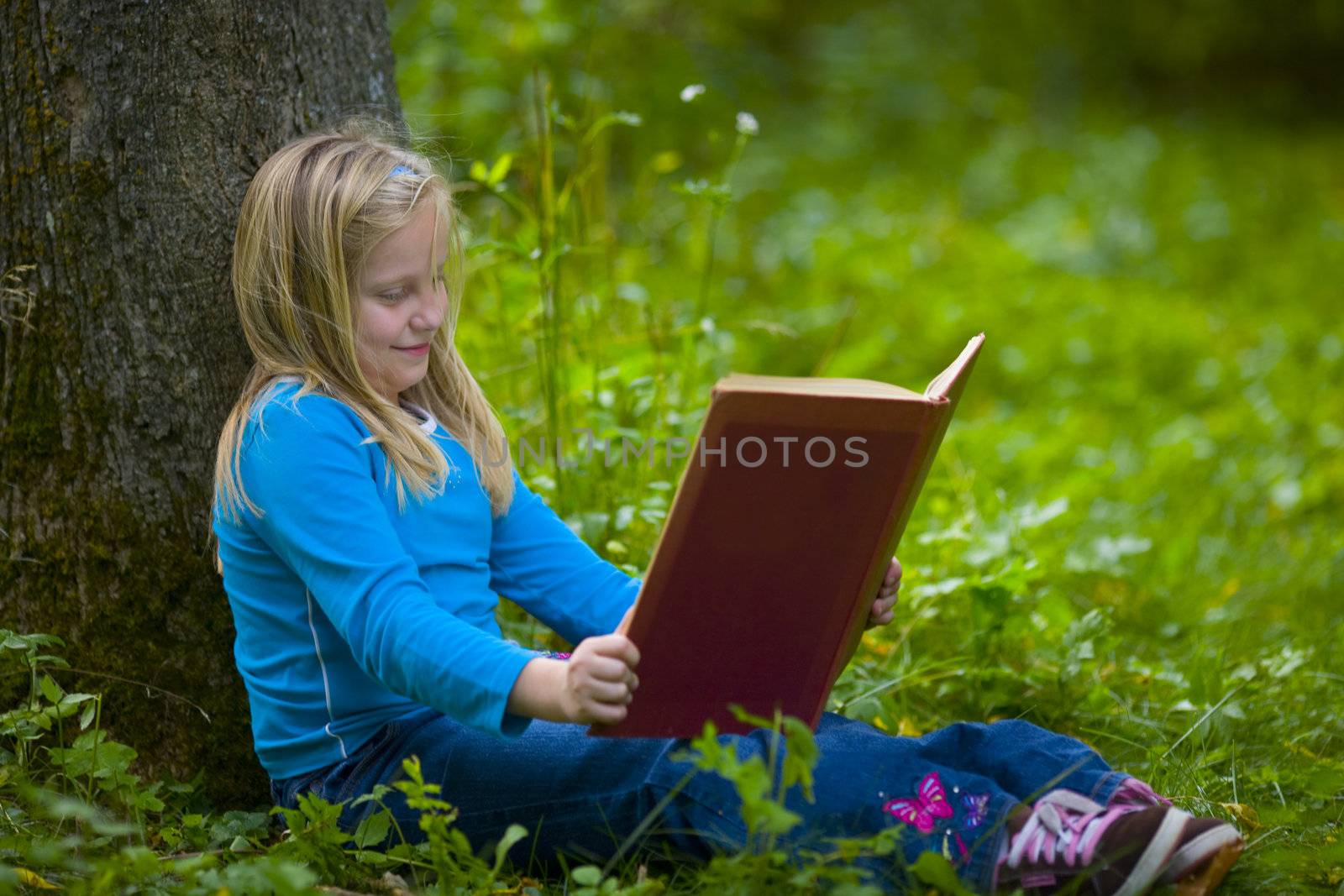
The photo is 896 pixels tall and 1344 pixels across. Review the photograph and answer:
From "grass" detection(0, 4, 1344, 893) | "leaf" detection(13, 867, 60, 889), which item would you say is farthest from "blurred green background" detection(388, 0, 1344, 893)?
"leaf" detection(13, 867, 60, 889)

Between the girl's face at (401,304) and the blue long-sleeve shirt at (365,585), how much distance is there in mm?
104

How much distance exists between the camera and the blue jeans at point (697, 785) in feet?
5.30

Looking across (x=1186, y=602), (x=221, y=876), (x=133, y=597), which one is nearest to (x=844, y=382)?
(x=221, y=876)

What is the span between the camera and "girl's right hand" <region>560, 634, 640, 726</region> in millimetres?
1458

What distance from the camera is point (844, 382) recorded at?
5.02ft

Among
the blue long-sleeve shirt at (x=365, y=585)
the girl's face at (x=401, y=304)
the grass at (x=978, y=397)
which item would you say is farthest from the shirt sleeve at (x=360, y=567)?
the grass at (x=978, y=397)

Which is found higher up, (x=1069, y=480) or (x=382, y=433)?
(x=382, y=433)

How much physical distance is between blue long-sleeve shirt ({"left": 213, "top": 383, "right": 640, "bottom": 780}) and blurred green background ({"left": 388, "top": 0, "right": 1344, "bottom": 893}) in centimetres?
42

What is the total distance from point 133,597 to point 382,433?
0.56m

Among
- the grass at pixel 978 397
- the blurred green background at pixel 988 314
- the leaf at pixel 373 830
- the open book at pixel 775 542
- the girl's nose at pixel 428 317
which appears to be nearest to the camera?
the open book at pixel 775 542

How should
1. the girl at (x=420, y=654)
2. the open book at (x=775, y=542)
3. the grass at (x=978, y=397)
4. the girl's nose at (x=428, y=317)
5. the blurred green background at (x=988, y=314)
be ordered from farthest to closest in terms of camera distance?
the blurred green background at (x=988, y=314)
the grass at (x=978, y=397)
the girl's nose at (x=428, y=317)
the girl at (x=420, y=654)
the open book at (x=775, y=542)

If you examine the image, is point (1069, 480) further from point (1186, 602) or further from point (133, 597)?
point (133, 597)

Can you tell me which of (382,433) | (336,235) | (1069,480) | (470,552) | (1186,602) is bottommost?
(1186,602)

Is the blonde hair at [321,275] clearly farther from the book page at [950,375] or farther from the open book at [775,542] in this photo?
the book page at [950,375]
